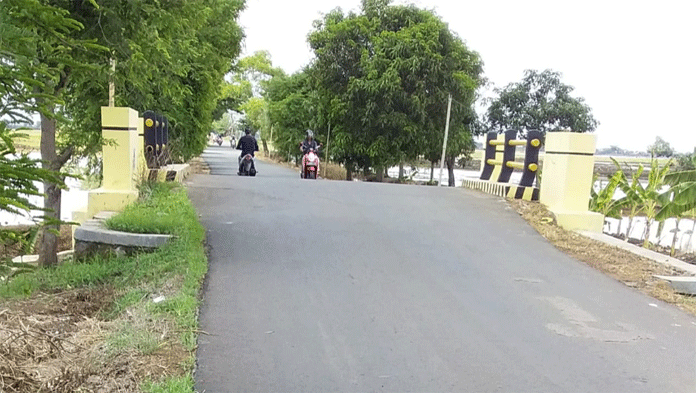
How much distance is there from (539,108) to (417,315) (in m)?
26.5

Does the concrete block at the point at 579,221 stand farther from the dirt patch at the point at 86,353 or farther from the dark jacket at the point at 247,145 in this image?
the dark jacket at the point at 247,145

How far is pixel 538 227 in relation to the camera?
28.4ft

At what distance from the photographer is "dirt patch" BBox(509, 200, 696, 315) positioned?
6035mm

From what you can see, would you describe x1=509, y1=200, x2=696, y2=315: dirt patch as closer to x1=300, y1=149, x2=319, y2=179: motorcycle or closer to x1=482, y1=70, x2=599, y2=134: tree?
x1=300, y1=149, x2=319, y2=179: motorcycle

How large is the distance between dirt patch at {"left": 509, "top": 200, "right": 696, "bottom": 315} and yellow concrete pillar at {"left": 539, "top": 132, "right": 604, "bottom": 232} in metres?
0.26

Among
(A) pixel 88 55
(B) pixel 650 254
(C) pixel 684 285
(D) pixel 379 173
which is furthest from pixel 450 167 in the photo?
(A) pixel 88 55

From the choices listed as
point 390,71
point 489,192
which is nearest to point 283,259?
point 489,192

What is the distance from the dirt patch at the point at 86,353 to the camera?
3473 millimetres

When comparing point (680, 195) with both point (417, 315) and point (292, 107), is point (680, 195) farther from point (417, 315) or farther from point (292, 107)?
point (292, 107)

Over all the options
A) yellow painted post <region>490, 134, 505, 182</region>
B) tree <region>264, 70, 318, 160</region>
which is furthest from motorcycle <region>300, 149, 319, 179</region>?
tree <region>264, 70, 318, 160</region>

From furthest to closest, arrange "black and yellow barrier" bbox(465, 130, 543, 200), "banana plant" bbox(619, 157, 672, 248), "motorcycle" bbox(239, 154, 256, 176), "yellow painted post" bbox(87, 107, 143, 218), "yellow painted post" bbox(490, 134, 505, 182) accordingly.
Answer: "motorcycle" bbox(239, 154, 256, 176) → "banana plant" bbox(619, 157, 672, 248) → "yellow painted post" bbox(490, 134, 505, 182) → "black and yellow barrier" bbox(465, 130, 543, 200) → "yellow painted post" bbox(87, 107, 143, 218)

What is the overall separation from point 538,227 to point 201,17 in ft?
18.4

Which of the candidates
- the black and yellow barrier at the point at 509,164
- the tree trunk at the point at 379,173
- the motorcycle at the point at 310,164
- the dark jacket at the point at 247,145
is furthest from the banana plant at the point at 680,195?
the tree trunk at the point at 379,173

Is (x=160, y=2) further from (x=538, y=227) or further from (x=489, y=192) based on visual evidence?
(x=489, y=192)
